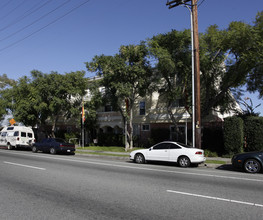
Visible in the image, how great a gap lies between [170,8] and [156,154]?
10052 mm

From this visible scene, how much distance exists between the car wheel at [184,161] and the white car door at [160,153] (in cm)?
75

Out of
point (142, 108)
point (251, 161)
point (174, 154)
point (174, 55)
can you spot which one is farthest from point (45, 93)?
point (251, 161)

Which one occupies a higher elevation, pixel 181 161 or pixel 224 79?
pixel 224 79

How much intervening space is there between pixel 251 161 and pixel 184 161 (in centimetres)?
336

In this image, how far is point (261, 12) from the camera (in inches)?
678

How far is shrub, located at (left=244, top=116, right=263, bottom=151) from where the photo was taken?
17594mm

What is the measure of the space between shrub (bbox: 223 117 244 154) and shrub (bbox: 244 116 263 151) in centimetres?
93

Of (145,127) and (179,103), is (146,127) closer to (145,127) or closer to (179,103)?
(145,127)

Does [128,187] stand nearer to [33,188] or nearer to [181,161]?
[33,188]

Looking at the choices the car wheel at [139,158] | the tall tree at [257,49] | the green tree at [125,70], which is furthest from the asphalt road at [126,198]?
the green tree at [125,70]

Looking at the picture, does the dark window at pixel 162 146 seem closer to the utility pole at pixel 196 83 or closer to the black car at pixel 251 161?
the utility pole at pixel 196 83

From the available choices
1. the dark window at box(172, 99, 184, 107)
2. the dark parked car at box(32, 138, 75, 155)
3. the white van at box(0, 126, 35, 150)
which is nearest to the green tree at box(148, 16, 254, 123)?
the dark window at box(172, 99, 184, 107)

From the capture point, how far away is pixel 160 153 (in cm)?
1395

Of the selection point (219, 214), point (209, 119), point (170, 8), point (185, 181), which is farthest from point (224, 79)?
point (219, 214)
